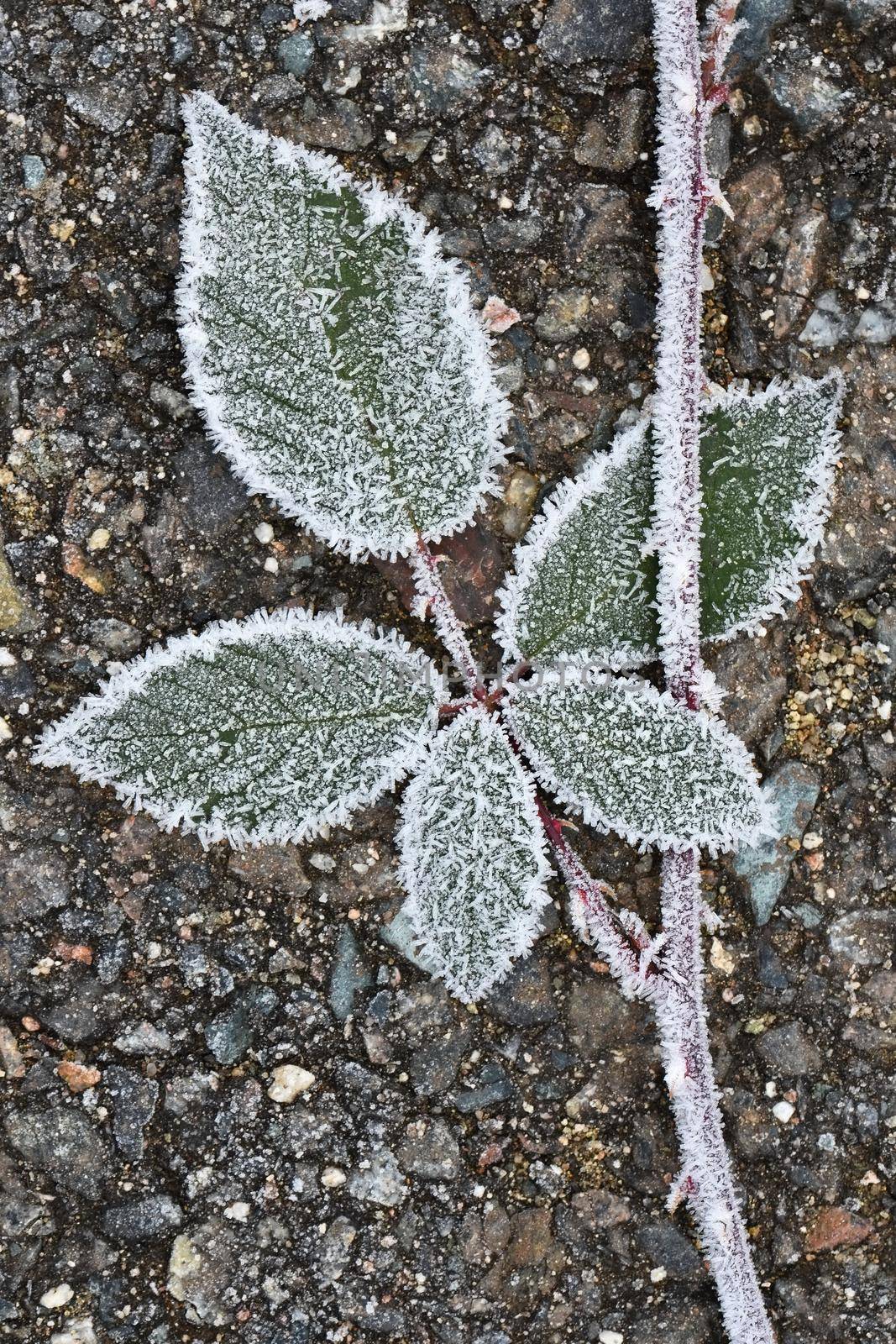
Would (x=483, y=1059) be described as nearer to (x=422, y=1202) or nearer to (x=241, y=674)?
(x=422, y=1202)

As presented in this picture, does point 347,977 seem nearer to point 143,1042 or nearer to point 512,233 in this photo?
point 143,1042

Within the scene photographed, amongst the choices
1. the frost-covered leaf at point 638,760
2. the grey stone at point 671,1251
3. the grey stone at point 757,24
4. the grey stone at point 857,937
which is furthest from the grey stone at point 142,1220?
the grey stone at point 757,24

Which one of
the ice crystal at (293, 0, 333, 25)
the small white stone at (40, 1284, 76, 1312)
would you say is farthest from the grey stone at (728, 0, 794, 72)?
the small white stone at (40, 1284, 76, 1312)

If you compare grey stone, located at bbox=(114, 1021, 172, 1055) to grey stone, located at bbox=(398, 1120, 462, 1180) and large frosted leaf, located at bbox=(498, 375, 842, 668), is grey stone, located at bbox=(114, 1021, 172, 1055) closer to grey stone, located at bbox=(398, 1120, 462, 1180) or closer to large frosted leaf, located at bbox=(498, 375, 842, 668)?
grey stone, located at bbox=(398, 1120, 462, 1180)

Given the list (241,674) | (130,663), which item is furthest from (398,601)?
(130,663)

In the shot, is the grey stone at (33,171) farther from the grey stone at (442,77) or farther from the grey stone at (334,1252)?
the grey stone at (334,1252)

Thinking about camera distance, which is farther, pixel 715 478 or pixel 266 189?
pixel 715 478
